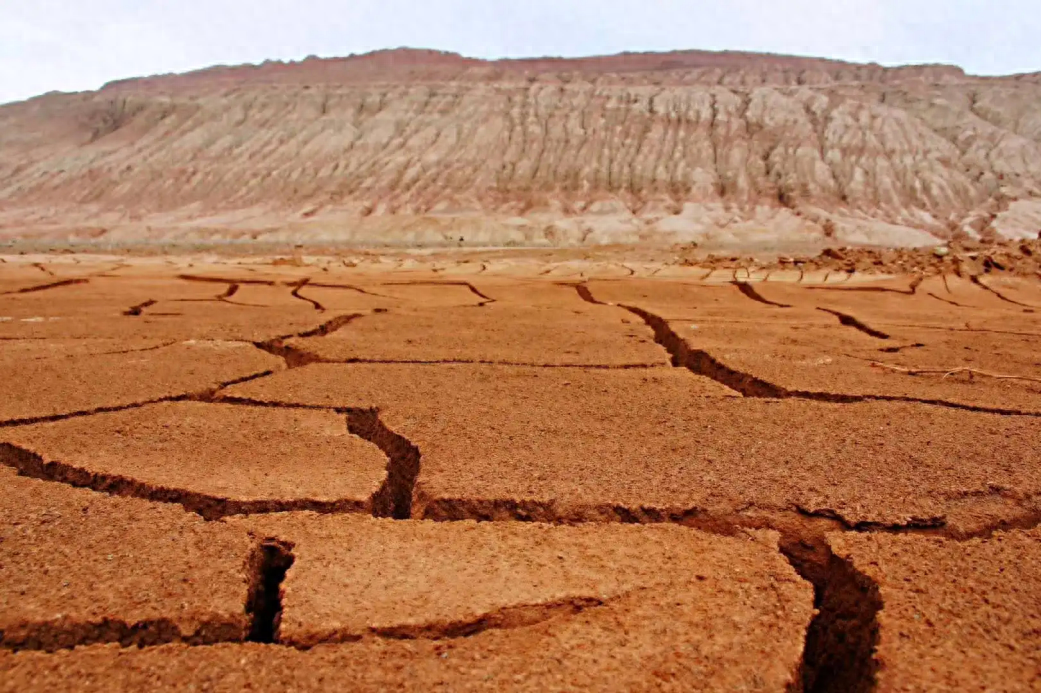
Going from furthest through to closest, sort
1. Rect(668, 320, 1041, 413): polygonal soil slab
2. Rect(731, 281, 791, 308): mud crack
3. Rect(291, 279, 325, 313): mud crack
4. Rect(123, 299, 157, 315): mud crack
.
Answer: Rect(731, 281, 791, 308): mud crack
Rect(291, 279, 325, 313): mud crack
Rect(123, 299, 157, 315): mud crack
Rect(668, 320, 1041, 413): polygonal soil slab

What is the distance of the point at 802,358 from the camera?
111 inches

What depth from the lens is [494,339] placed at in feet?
10.5

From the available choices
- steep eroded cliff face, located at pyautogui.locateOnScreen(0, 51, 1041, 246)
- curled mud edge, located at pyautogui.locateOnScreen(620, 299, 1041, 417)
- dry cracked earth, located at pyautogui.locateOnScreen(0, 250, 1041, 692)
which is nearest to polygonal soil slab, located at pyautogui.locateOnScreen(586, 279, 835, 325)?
curled mud edge, located at pyautogui.locateOnScreen(620, 299, 1041, 417)

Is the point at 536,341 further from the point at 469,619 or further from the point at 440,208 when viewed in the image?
the point at 440,208

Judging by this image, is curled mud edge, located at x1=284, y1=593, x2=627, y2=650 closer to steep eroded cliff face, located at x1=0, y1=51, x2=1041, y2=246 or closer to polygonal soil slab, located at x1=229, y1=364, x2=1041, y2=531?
polygonal soil slab, located at x1=229, y1=364, x2=1041, y2=531

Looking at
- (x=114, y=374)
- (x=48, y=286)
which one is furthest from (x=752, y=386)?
(x=48, y=286)

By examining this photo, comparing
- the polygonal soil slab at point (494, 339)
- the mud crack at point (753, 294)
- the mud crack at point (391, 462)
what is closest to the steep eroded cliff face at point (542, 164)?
the mud crack at point (753, 294)

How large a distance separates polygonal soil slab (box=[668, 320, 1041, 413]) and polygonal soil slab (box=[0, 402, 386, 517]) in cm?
135

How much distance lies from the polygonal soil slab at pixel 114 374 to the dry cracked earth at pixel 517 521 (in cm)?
2

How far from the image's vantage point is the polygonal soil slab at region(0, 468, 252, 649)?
990mm

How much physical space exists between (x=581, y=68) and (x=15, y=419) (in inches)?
3684

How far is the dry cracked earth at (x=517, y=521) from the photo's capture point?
0.95 m

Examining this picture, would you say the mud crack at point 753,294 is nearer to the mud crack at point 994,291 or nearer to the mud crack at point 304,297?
the mud crack at point 994,291

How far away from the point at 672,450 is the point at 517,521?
48cm
